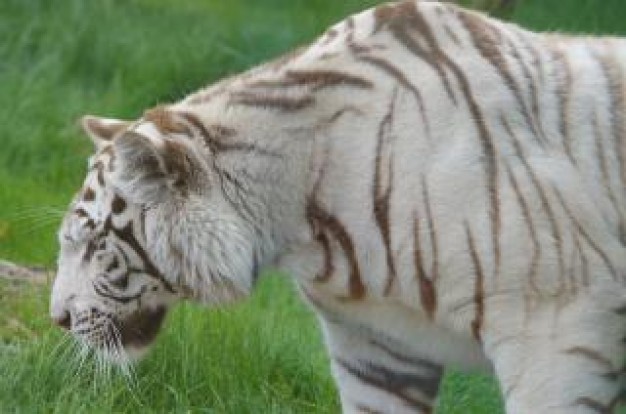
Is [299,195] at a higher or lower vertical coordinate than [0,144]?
higher

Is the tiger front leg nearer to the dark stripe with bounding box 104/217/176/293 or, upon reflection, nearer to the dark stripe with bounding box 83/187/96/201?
the dark stripe with bounding box 104/217/176/293

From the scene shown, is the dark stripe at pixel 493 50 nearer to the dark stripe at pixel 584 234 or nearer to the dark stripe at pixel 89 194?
the dark stripe at pixel 584 234

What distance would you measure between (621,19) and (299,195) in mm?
3610

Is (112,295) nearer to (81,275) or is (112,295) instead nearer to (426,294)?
(81,275)

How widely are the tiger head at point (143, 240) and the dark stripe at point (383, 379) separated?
0.39 meters

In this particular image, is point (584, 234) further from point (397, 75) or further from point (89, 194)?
point (89, 194)

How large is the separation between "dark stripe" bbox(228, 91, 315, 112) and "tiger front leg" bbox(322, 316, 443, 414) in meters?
0.50

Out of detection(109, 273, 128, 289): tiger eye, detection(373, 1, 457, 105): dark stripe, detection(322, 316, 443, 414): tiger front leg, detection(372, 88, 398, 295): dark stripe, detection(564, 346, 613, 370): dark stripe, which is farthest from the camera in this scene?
detection(322, 316, 443, 414): tiger front leg

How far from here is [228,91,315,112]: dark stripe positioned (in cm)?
352

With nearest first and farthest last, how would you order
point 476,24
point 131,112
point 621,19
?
point 476,24, point 621,19, point 131,112

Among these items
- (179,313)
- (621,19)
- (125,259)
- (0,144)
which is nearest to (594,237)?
(125,259)

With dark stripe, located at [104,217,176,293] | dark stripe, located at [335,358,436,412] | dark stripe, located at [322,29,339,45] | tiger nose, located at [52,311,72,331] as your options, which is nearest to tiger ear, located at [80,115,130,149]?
dark stripe, located at [104,217,176,293]

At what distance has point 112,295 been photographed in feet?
12.1

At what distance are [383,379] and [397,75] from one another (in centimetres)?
73
